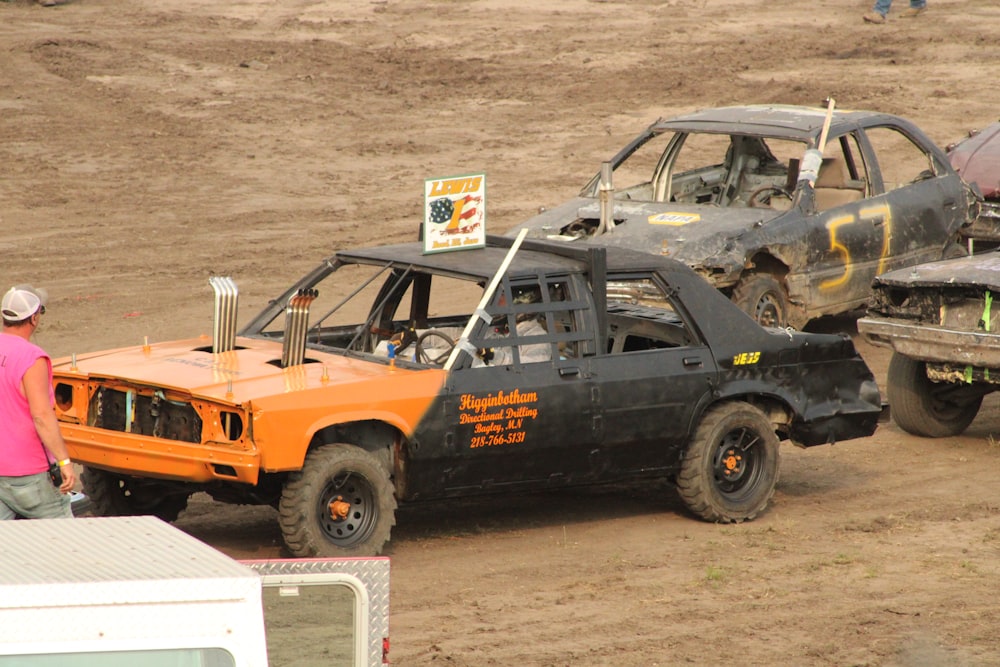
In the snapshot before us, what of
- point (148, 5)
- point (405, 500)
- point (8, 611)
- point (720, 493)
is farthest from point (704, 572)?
point (148, 5)

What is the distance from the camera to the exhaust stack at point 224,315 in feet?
27.4

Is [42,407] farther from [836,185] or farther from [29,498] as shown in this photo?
[836,185]

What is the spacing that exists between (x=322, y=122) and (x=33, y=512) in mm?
16244

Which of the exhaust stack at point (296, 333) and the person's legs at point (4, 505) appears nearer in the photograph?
the person's legs at point (4, 505)

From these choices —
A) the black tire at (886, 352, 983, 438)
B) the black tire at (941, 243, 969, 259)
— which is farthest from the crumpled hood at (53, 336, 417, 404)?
the black tire at (941, 243, 969, 259)

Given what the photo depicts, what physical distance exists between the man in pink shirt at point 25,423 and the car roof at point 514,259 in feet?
8.07

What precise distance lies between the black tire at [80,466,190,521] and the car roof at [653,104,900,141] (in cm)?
613

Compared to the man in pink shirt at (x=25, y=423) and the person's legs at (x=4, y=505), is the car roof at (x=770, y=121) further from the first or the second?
the person's legs at (x=4, y=505)

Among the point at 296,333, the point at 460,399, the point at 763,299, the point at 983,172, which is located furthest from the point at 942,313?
the point at 983,172

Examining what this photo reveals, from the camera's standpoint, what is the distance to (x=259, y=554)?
26.9 feet

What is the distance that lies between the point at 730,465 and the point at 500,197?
36.7ft

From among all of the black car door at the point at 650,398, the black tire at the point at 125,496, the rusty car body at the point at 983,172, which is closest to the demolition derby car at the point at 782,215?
the rusty car body at the point at 983,172

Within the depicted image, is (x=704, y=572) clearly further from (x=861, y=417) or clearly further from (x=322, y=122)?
(x=322, y=122)

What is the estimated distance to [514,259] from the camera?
28.7 ft
